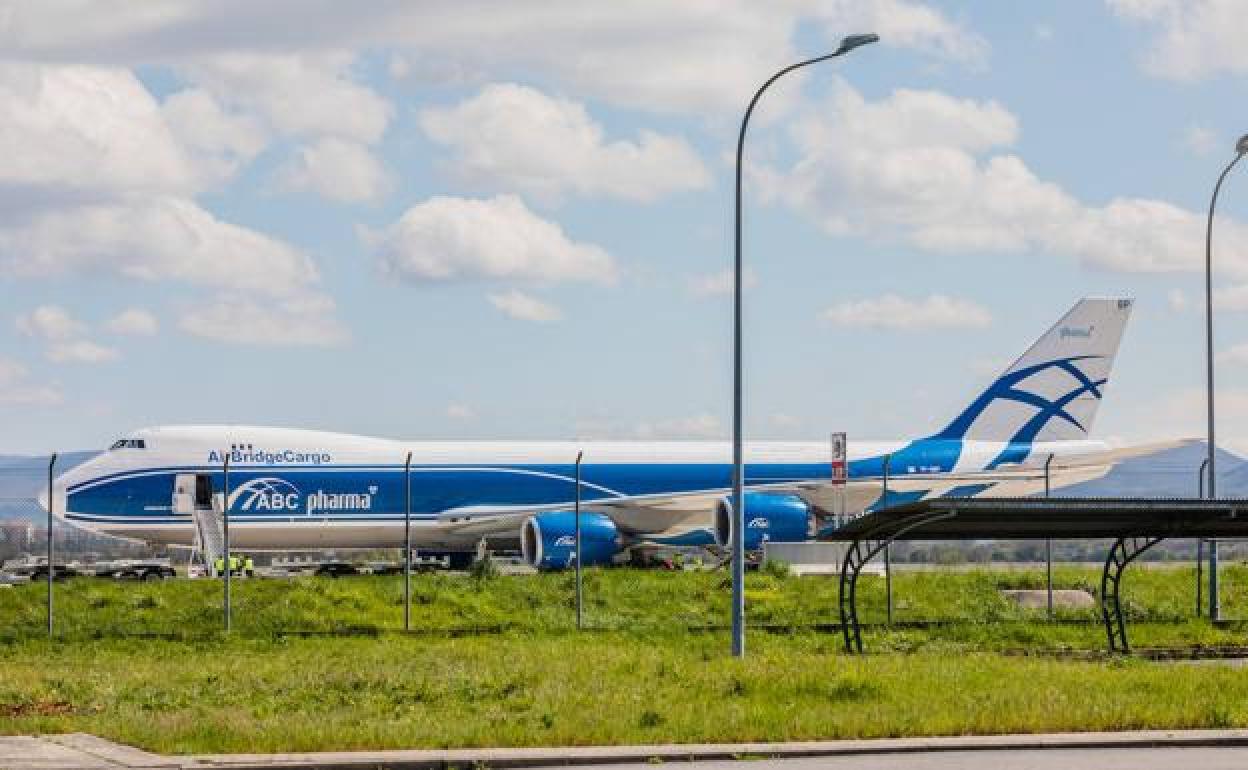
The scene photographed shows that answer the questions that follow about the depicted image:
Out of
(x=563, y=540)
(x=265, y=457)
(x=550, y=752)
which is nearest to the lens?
(x=550, y=752)

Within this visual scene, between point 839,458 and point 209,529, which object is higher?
point 839,458

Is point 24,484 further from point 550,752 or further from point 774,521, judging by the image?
point 550,752

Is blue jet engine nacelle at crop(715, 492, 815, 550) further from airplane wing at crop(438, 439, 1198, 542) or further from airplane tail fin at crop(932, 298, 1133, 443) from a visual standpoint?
airplane tail fin at crop(932, 298, 1133, 443)

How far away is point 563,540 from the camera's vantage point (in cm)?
5184

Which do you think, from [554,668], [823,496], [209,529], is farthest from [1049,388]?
[554,668]

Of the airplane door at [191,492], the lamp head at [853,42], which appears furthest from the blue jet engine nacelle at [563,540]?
the lamp head at [853,42]

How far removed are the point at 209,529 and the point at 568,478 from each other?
10211mm

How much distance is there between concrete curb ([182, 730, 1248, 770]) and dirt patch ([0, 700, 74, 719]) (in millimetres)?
4803

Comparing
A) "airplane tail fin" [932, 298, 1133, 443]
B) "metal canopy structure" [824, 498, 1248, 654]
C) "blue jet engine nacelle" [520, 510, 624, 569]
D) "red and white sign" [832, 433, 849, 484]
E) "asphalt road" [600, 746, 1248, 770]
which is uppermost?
"airplane tail fin" [932, 298, 1133, 443]

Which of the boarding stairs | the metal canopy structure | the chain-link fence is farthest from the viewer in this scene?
the boarding stairs

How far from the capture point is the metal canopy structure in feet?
94.2

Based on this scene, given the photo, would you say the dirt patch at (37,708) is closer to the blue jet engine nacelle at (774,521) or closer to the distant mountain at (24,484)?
the distant mountain at (24,484)

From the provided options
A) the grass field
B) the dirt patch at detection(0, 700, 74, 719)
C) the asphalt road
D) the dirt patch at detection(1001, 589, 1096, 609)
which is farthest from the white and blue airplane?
the asphalt road

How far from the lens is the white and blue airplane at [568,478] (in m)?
52.0
